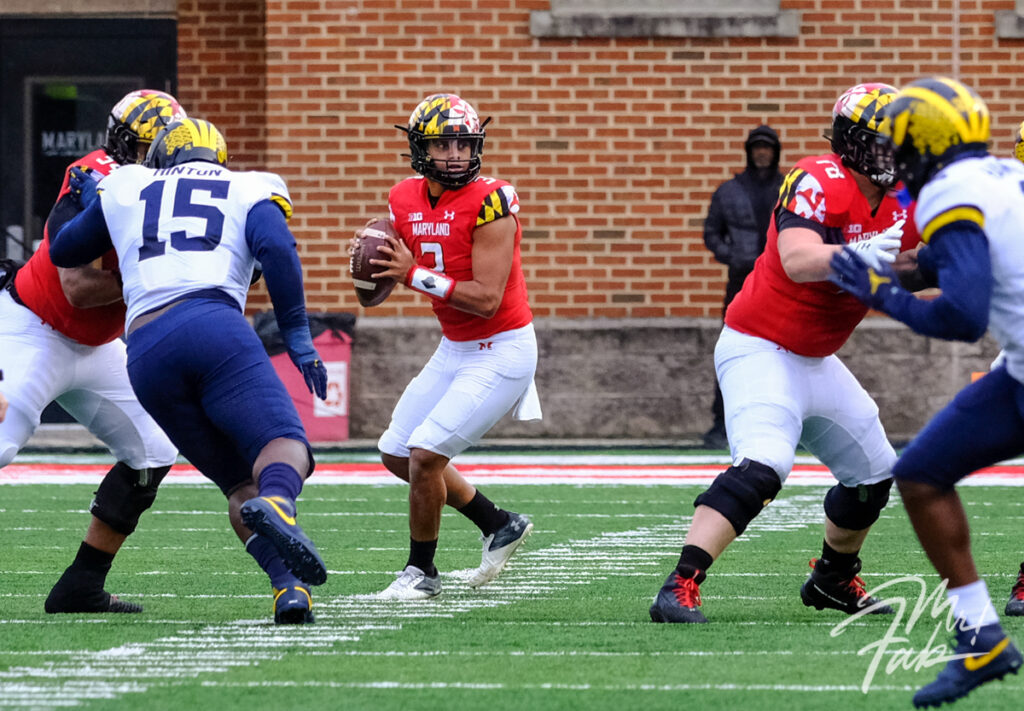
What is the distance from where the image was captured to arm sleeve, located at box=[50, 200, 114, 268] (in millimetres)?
5887

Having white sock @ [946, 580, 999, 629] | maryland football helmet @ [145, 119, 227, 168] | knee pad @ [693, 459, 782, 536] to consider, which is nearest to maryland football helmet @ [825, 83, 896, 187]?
knee pad @ [693, 459, 782, 536]

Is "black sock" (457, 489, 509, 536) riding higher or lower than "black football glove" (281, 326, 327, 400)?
lower

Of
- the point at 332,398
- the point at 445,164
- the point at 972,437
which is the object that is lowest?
the point at 332,398

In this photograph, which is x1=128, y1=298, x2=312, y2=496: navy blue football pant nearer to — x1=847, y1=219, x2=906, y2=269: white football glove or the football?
the football

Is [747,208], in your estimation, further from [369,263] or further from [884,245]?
[884,245]

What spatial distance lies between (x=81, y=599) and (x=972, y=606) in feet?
10.9

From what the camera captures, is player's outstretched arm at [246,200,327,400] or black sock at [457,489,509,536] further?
black sock at [457,489,509,536]

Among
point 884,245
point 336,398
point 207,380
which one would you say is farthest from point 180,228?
point 336,398

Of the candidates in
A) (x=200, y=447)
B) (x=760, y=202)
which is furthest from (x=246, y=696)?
(x=760, y=202)

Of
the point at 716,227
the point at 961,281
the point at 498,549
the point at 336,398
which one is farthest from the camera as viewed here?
the point at 336,398

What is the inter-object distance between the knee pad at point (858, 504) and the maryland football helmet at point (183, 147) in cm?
247

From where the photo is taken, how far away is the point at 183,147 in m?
5.98

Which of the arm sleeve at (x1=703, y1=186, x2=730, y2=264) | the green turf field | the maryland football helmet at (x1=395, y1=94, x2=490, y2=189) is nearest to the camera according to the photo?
the green turf field

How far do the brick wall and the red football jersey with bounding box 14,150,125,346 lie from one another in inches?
309
